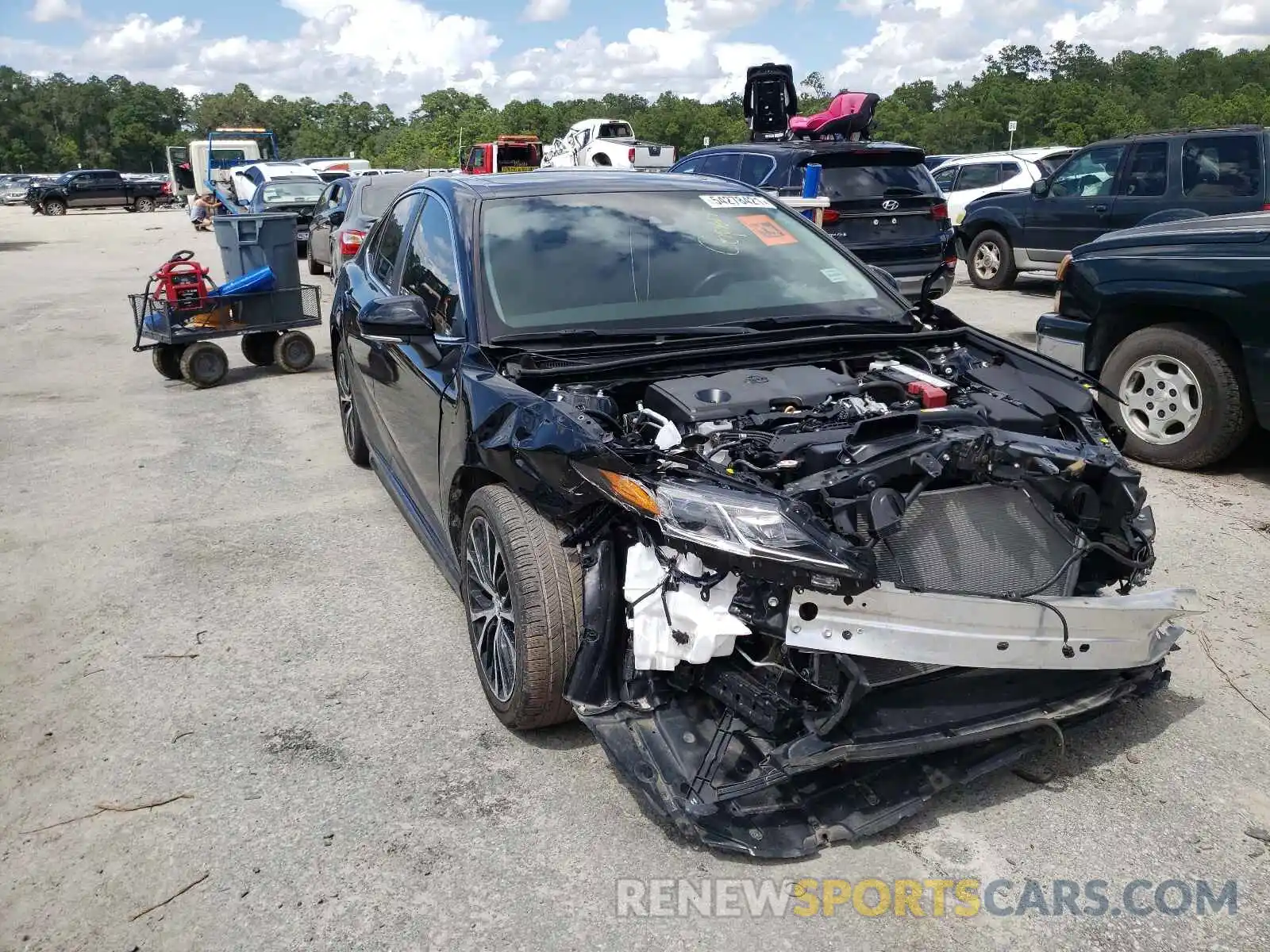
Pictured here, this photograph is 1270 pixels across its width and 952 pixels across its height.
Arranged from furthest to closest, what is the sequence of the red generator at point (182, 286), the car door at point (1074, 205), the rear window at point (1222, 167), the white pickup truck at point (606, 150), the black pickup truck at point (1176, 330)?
the white pickup truck at point (606, 150), the car door at point (1074, 205), the rear window at point (1222, 167), the red generator at point (182, 286), the black pickup truck at point (1176, 330)

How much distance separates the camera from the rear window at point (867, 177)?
31.7 ft

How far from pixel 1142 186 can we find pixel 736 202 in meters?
8.20

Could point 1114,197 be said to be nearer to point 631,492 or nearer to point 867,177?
point 867,177

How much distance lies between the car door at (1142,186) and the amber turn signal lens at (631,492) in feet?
31.4

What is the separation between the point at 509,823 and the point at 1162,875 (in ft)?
5.99

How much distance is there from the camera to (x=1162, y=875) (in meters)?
2.70

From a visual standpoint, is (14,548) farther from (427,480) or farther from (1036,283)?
(1036,283)

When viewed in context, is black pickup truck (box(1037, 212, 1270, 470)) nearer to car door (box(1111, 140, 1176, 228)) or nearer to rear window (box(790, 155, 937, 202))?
rear window (box(790, 155, 937, 202))

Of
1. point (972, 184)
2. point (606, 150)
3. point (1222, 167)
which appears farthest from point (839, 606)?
point (606, 150)

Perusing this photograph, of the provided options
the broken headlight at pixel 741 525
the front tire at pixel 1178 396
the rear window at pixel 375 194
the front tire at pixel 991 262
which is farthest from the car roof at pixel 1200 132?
the broken headlight at pixel 741 525

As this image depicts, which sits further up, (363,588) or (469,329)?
(469,329)

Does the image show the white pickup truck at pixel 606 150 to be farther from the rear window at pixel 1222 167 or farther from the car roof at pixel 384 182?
the rear window at pixel 1222 167

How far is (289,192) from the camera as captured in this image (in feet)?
68.7

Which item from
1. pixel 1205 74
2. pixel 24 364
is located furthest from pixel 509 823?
pixel 1205 74
